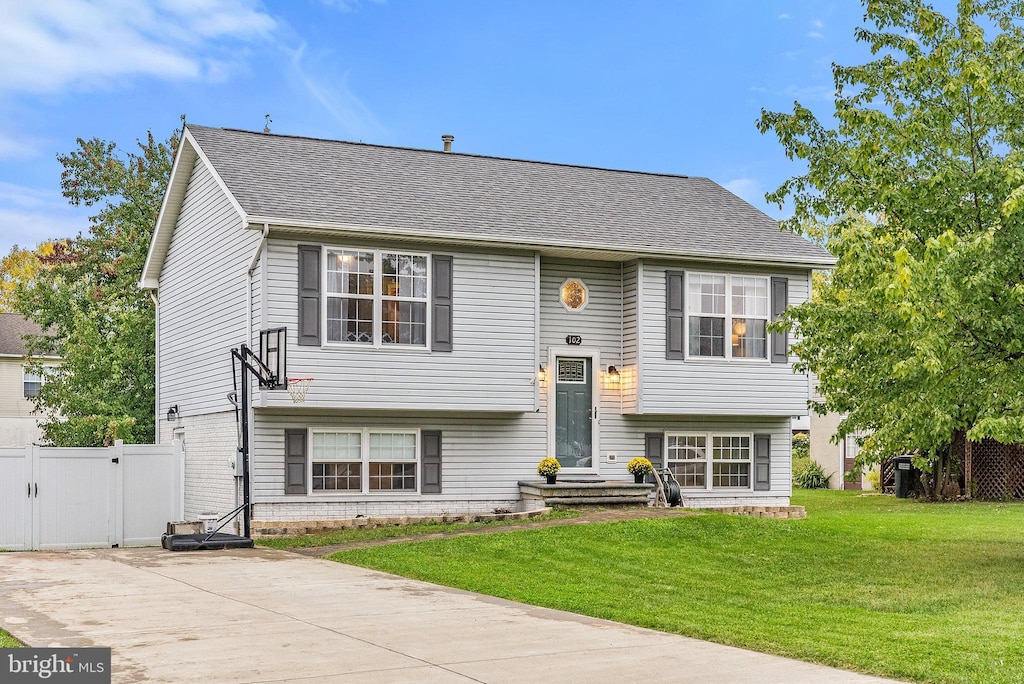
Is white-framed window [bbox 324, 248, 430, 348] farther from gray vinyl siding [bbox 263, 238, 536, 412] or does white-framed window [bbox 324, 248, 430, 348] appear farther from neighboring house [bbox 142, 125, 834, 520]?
gray vinyl siding [bbox 263, 238, 536, 412]

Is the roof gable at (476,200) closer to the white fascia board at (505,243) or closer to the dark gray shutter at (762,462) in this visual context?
the white fascia board at (505,243)

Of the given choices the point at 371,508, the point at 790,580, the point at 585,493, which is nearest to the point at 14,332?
the point at 371,508

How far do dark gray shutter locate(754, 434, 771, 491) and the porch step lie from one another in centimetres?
288

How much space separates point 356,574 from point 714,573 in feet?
14.8

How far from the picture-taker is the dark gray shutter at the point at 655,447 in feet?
72.9

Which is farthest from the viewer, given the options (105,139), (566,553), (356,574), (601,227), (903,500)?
(105,139)

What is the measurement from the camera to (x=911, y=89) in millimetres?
14188

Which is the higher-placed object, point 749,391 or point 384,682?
point 749,391

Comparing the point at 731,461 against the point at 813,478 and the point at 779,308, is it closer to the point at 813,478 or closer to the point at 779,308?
the point at 779,308

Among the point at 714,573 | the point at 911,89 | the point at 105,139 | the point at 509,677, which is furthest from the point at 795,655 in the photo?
the point at 105,139

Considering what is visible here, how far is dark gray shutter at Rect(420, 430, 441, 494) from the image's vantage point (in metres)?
20.5

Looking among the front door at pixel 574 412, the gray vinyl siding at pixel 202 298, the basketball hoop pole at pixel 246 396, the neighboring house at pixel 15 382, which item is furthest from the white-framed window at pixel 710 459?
the neighboring house at pixel 15 382

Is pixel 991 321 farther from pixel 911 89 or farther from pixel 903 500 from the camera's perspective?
pixel 903 500

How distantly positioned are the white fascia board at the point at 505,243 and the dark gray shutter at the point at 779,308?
0.41m
